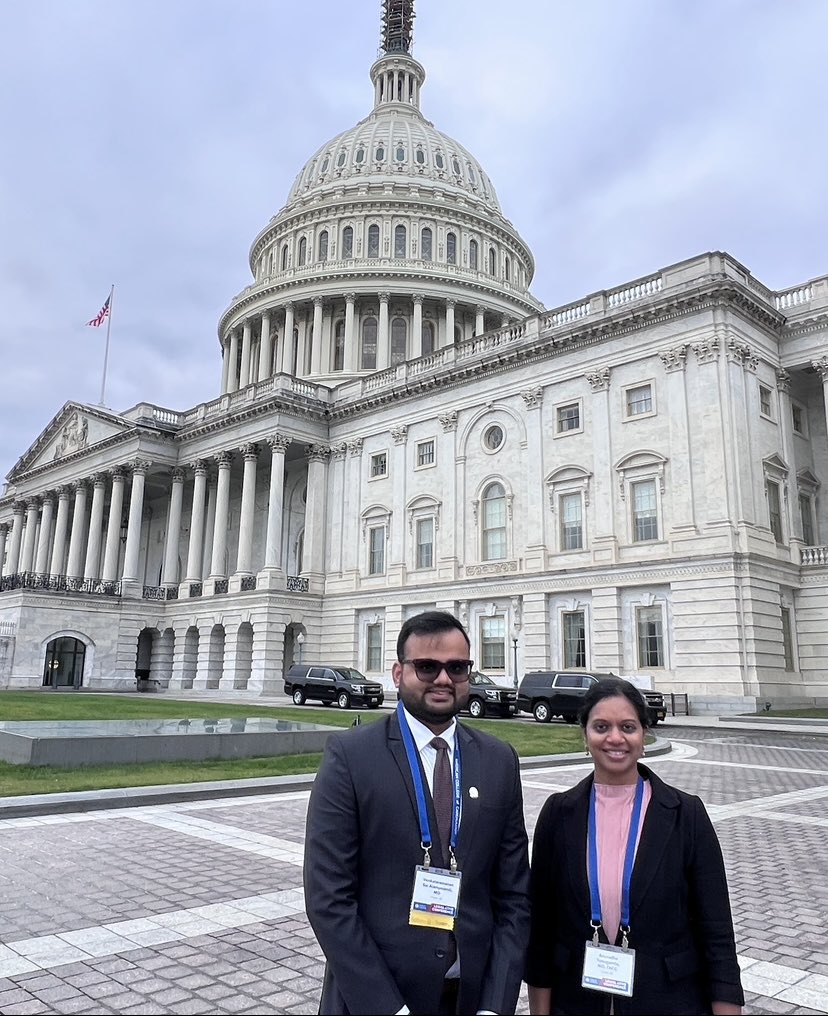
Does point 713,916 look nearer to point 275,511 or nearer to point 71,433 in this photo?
point 275,511

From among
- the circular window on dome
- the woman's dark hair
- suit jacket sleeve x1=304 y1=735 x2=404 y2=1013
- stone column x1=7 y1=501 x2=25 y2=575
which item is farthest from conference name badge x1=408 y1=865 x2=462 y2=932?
stone column x1=7 y1=501 x2=25 y2=575

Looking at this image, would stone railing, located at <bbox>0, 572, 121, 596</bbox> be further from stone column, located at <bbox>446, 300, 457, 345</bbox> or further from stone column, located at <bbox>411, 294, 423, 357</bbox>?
stone column, located at <bbox>446, 300, 457, 345</bbox>

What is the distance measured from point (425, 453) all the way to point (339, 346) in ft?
87.3

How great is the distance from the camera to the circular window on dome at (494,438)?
44.8 meters

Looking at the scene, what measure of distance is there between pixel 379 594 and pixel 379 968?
46035mm

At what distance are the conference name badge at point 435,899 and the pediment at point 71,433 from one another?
A: 60.1 metres

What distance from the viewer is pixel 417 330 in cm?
6938

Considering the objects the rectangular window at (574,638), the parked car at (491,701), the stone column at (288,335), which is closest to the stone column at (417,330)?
the stone column at (288,335)

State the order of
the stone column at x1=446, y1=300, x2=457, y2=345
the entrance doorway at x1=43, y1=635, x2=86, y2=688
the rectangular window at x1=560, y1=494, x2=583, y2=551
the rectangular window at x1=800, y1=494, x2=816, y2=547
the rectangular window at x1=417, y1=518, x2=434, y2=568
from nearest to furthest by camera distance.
Answer: 1. the rectangular window at x1=800, y1=494, x2=816, y2=547
2. the rectangular window at x1=560, y1=494, x2=583, y2=551
3. the rectangular window at x1=417, y1=518, x2=434, y2=568
4. the entrance doorway at x1=43, y1=635, x2=86, y2=688
5. the stone column at x1=446, y1=300, x2=457, y2=345

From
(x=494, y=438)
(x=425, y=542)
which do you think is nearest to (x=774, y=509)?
(x=494, y=438)

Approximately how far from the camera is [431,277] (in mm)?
70938

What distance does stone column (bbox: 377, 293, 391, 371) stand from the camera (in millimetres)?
68938

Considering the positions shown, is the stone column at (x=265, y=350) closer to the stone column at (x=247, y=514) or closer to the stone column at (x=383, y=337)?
the stone column at (x=383, y=337)

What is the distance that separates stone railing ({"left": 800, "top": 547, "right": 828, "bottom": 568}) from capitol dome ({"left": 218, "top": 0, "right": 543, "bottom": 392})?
37.5m
